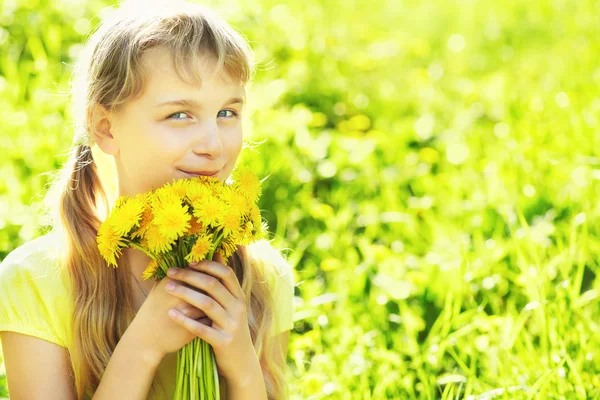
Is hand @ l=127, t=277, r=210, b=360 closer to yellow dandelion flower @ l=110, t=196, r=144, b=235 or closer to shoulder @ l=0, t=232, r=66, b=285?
yellow dandelion flower @ l=110, t=196, r=144, b=235

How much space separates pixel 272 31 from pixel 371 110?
674 millimetres

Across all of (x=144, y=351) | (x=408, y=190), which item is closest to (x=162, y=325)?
(x=144, y=351)

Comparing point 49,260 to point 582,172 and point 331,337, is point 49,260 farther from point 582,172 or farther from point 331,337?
A: point 582,172

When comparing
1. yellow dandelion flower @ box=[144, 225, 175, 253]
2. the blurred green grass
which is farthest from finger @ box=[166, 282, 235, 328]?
the blurred green grass

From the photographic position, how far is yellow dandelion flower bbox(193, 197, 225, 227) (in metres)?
1.43

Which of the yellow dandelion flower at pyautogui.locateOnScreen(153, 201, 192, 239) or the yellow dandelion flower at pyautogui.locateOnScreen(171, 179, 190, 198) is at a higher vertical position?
the yellow dandelion flower at pyautogui.locateOnScreen(171, 179, 190, 198)

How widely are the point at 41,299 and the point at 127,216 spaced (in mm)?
397

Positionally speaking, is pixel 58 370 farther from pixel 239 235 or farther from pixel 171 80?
pixel 171 80

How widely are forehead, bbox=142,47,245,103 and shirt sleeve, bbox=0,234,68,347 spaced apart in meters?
0.44

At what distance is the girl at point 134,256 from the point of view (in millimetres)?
1582

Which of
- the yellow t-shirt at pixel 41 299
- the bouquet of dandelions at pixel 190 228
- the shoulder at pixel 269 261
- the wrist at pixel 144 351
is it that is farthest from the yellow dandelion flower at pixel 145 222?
the shoulder at pixel 269 261

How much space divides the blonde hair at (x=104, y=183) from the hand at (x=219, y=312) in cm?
23

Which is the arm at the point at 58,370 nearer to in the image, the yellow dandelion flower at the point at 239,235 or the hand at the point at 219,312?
the hand at the point at 219,312

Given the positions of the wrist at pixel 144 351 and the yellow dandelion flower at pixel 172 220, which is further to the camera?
the wrist at pixel 144 351
